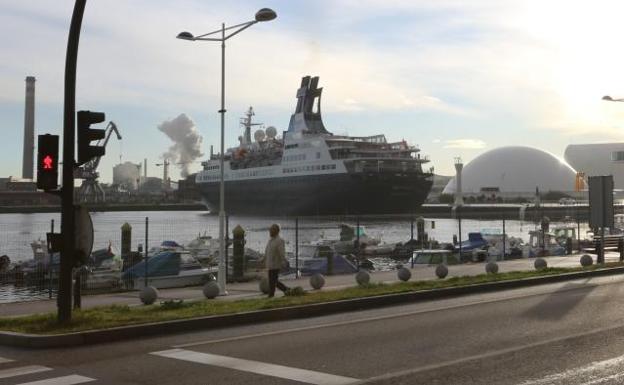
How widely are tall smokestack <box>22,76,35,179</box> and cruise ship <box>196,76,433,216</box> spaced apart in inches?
2859

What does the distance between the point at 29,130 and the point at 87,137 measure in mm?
168163

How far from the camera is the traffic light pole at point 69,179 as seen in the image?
11.0m

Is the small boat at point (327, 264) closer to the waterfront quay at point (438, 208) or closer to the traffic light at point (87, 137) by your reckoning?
the traffic light at point (87, 137)

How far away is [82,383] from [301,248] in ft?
101

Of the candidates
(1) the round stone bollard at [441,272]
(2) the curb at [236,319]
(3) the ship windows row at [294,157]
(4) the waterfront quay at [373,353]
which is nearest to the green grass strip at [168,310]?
(2) the curb at [236,319]

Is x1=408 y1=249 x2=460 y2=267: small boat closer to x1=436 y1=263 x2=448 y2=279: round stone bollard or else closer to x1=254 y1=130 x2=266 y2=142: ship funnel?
x1=436 y1=263 x2=448 y2=279: round stone bollard

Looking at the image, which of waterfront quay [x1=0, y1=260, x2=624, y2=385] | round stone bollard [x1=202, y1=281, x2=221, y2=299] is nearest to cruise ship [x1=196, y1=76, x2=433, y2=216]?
round stone bollard [x1=202, y1=281, x2=221, y2=299]

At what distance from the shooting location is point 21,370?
329 inches

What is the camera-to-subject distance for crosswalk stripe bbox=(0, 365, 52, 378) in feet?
26.6

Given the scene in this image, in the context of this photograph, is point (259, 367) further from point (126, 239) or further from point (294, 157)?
point (294, 157)

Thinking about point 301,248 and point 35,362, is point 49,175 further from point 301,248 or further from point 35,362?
point 301,248

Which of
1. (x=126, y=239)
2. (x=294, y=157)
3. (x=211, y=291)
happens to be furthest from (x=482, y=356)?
(x=294, y=157)

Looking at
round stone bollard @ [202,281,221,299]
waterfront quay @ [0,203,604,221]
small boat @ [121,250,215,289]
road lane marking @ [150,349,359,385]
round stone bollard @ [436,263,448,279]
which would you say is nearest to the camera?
road lane marking @ [150,349,359,385]

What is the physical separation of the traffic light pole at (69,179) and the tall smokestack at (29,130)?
167 meters
